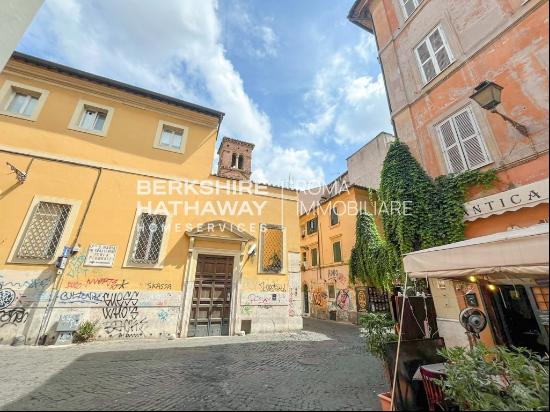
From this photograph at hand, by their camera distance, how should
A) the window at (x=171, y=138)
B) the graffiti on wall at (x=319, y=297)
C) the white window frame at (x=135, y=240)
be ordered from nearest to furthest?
the white window frame at (x=135, y=240) → the window at (x=171, y=138) → the graffiti on wall at (x=319, y=297)

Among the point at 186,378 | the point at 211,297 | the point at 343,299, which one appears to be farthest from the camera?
the point at 343,299

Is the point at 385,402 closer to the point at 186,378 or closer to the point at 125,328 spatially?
the point at 186,378

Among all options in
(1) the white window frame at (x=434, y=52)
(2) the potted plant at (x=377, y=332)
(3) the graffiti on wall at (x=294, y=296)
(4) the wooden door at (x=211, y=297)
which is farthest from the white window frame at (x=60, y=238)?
(1) the white window frame at (x=434, y=52)

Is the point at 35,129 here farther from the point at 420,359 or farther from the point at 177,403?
the point at 420,359

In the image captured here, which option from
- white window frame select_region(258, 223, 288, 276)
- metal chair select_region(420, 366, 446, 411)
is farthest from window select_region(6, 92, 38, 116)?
metal chair select_region(420, 366, 446, 411)

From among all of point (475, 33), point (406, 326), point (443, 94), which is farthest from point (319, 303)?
point (475, 33)

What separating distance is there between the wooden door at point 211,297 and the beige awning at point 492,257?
7067mm

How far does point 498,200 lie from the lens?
5.06 meters

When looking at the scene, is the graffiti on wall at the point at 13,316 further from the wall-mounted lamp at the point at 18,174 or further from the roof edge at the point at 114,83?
the roof edge at the point at 114,83

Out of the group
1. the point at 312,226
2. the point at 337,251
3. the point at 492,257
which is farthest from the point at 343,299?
the point at 492,257

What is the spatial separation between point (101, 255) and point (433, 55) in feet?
39.6

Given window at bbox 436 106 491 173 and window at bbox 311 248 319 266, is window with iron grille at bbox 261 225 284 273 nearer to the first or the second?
window at bbox 436 106 491 173

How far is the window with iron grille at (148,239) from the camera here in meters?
8.26

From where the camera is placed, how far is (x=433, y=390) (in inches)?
133
